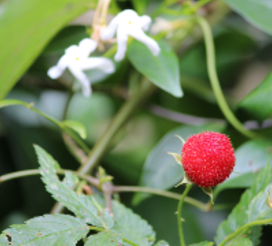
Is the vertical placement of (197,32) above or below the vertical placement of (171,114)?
above

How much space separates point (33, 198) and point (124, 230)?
0.88ft

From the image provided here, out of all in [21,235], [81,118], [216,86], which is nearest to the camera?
[21,235]

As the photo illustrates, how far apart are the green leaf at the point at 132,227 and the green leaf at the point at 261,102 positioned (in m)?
0.19

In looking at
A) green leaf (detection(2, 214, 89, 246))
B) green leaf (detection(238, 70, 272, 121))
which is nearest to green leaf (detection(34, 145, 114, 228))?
green leaf (detection(2, 214, 89, 246))

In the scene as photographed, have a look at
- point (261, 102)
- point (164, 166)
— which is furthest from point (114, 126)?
point (261, 102)

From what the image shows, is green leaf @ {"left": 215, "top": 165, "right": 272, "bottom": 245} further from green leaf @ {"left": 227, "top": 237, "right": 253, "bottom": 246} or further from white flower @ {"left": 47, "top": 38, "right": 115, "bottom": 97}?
white flower @ {"left": 47, "top": 38, "right": 115, "bottom": 97}

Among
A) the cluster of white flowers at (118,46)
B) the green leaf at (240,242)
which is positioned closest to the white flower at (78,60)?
the cluster of white flowers at (118,46)

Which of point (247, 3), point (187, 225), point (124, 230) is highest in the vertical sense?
point (247, 3)

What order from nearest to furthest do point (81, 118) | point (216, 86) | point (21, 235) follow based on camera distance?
1. point (21, 235)
2. point (216, 86)
3. point (81, 118)

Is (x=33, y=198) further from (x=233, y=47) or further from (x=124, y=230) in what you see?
(x=233, y=47)

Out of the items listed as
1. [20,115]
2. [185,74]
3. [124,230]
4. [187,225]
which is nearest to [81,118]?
[20,115]

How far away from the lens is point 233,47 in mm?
627

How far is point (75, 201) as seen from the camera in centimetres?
25

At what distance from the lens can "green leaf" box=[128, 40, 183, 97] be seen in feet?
1.14
